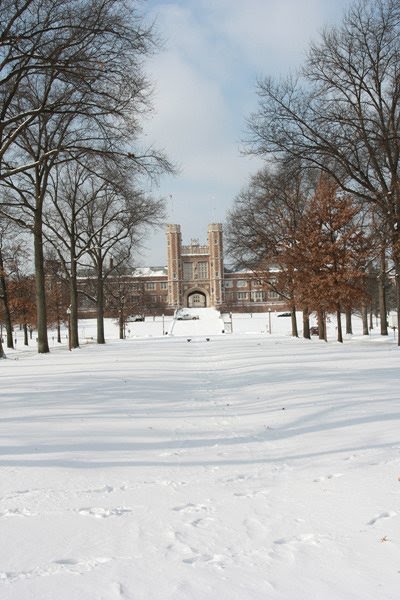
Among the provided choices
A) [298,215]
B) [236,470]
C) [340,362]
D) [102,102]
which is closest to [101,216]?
[298,215]

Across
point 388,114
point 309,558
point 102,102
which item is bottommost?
point 309,558

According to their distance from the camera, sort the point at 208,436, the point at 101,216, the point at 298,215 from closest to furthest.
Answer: the point at 208,436 → the point at 298,215 → the point at 101,216

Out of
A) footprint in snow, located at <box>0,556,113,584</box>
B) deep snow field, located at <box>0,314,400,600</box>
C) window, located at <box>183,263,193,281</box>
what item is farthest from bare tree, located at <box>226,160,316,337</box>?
window, located at <box>183,263,193,281</box>

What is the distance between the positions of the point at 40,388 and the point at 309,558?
8223mm

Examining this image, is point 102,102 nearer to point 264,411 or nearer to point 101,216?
point 264,411

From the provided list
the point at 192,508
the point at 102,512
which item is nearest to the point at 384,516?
the point at 192,508

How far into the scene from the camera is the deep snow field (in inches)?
126

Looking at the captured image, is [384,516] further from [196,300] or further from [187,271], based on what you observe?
[196,300]

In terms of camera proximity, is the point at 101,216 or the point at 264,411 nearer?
the point at 264,411

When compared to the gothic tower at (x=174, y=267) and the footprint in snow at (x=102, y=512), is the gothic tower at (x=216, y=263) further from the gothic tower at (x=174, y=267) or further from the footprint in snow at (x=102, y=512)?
the footprint in snow at (x=102, y=512)

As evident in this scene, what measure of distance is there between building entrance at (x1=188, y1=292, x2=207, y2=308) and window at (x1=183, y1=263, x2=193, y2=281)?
502 centimetres

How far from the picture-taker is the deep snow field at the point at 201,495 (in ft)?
10.5

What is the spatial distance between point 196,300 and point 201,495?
14039cm

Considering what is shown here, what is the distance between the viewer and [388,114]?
2078 cm
